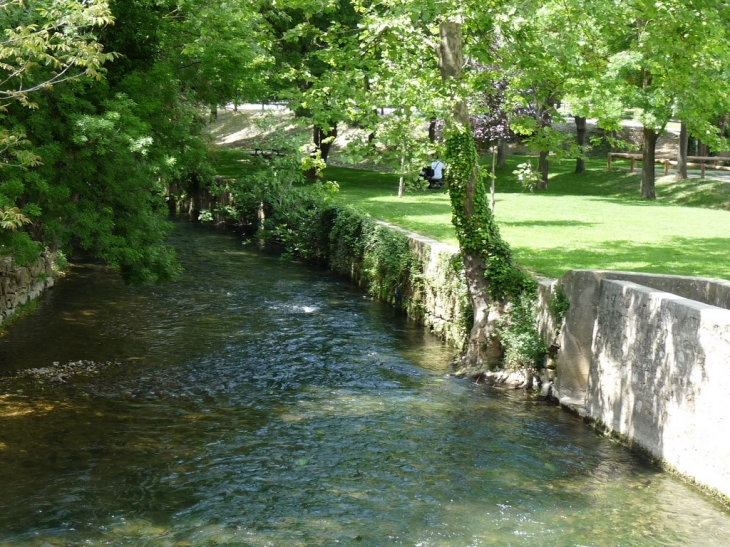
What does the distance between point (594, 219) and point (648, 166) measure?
1010cm

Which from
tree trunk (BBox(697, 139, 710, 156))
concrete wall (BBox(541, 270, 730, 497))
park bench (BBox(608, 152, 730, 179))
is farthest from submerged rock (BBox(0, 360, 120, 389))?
tree trunk (BBox(697, 139, 710, 156))

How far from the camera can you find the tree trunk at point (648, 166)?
111 ft

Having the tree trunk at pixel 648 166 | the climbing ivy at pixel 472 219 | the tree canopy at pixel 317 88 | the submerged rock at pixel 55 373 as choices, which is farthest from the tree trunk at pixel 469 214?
the tree trunk at pixel 648 166

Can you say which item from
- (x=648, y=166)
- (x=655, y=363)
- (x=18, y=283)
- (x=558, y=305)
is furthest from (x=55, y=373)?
(x=648, y=166)

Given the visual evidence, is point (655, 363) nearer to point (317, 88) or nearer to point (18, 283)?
point (317, 88)

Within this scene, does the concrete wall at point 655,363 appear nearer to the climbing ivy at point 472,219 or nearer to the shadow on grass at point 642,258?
the climbing ivy at point 472,219

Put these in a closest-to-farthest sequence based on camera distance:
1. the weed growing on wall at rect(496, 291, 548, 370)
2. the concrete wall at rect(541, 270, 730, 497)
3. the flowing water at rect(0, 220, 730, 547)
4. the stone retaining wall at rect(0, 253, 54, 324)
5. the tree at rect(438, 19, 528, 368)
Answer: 1. the flowing water at rect(0, 220, 730, 547)
2. the concrete wall at rect(541, 270, 730, 497)
3. the weed growing on wall at rect(496, 291, 548, 370)
4. the tree at rect(438, 19, 528, 368)
5. the stone retaining wall at rect(0, 253, 54, 324)

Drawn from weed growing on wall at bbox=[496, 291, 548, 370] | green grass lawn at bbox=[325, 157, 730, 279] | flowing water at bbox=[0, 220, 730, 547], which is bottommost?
flowing water at bbox=[0, 220, 730, 547]

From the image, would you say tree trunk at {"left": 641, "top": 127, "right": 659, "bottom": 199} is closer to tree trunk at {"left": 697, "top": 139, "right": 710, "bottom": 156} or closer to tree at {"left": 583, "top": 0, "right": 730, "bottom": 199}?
tree trunk at {"left": 697, "top": 139, "right": 710, "bottom": 156}

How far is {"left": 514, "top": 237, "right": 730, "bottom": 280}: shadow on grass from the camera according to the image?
16422mm

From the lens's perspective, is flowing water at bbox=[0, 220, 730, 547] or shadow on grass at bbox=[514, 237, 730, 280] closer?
flowing water at bbox=[0, 220, 730, 547]

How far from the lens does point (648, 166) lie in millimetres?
34719

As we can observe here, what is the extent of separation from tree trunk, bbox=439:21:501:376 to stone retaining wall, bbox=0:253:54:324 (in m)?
7.82

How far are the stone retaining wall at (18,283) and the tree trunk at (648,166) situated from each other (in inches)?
907
